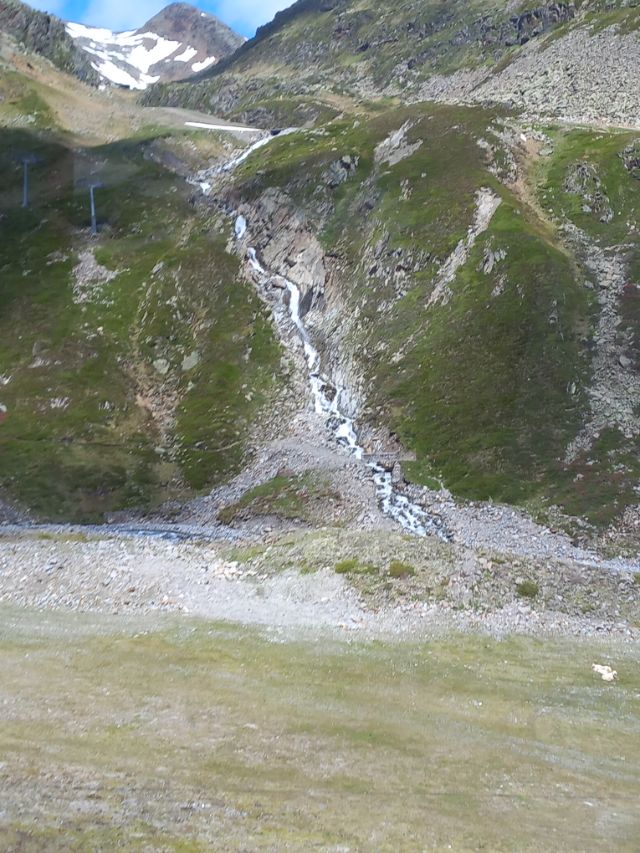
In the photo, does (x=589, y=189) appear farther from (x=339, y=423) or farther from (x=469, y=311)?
(x=339, y=423)

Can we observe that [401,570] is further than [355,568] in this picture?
No

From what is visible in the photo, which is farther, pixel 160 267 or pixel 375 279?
pixel 160 267

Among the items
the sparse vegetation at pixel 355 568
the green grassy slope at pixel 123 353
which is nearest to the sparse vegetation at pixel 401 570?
the sparse vegetation at pixel 355 568

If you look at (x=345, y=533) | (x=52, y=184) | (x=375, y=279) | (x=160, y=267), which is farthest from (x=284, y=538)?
(x=52, y=184)

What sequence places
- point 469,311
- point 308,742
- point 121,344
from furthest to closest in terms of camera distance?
point 121,344, point 469,311, point 308,742

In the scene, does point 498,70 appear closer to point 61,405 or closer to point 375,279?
point 375,279

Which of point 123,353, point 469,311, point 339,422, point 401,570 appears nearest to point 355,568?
point 401,570
